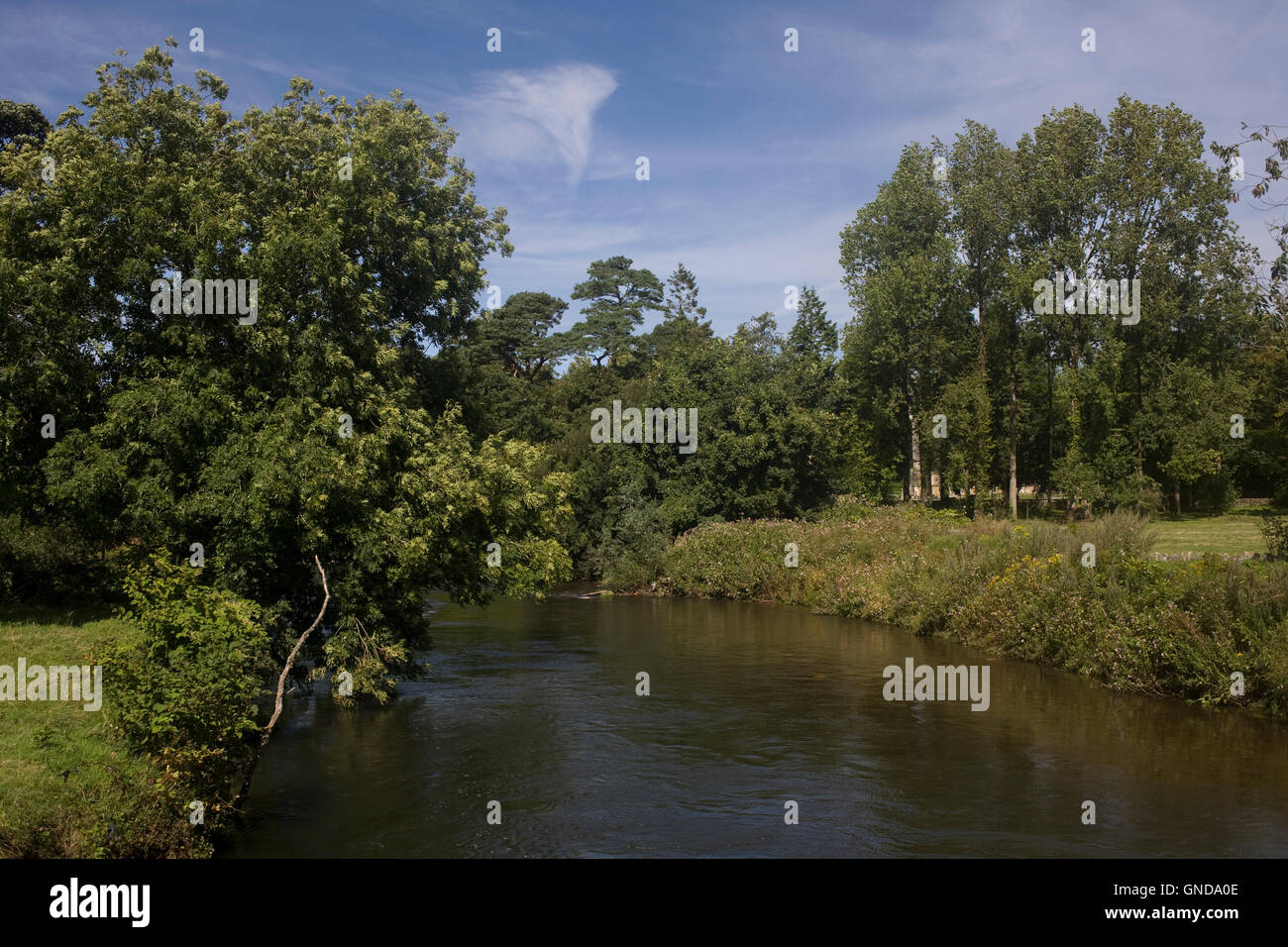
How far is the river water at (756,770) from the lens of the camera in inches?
528

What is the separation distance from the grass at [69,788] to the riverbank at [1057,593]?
19.7 metres

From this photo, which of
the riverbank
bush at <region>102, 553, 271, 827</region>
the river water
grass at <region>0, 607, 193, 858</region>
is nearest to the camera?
grass at <region>0, 607, 193, 858</region>

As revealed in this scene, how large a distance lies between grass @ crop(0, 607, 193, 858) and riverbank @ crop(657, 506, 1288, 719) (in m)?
19.7

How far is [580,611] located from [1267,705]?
2508 centimetres

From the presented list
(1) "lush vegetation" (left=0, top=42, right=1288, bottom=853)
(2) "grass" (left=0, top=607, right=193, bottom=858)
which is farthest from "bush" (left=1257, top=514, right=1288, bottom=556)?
(2) "grass" (left=0, top=607, right=193, bottom=858)

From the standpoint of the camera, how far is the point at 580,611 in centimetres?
3881

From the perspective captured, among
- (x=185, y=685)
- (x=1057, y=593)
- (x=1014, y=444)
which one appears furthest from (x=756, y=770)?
(x=1014, y=444)

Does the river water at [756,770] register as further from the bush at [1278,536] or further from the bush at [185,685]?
the bush at [1278,536]

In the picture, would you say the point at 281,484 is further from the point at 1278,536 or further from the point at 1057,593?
the point at 1278,536

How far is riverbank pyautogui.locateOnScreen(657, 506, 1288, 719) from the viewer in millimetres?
19438

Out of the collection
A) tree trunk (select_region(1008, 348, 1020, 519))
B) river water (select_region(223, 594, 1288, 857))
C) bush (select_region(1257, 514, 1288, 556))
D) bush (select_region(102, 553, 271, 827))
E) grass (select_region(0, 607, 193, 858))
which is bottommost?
river water (select_region(223, 594, 1288, 857))

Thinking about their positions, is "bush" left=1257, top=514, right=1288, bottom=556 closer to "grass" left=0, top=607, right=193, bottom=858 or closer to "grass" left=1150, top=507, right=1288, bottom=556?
"grass" left=1150, top=507, right=1288, bottom=556

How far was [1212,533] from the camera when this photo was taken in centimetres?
4238
